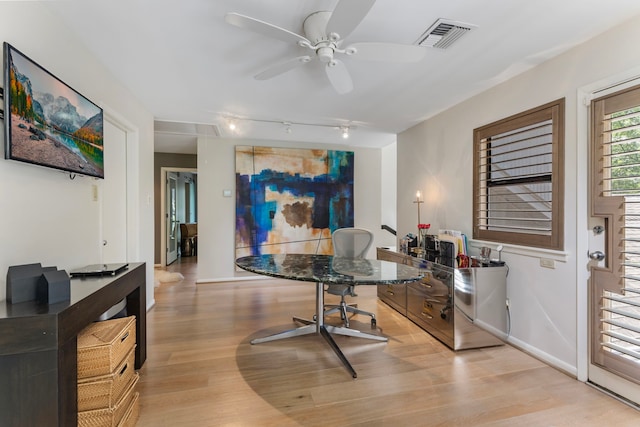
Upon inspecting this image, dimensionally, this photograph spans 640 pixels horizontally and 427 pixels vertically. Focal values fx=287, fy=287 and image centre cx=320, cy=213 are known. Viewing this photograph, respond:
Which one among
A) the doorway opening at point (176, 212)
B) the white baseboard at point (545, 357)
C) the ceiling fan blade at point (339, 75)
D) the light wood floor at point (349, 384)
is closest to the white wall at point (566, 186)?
the white baseboard at point (545, 357)

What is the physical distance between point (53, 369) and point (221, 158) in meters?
4.14

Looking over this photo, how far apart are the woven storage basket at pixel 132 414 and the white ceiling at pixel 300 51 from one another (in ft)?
7.70

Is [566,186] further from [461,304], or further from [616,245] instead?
[461,304]

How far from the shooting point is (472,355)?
97.7 inches

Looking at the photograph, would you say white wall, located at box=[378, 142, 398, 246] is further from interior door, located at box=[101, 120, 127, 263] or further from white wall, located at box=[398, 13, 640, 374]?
interior door, located at box=[101, 120, 127, 263]

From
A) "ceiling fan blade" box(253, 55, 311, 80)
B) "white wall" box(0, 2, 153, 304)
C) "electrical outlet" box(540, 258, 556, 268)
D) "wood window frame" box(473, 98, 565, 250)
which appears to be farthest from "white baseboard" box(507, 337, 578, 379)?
"white wall" box(0, 2, 153, 304)

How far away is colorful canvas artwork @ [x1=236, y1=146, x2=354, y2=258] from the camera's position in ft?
16.4

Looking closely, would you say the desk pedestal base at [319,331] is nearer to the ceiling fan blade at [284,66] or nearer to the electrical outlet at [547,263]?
the electrical outlet at [547,263]

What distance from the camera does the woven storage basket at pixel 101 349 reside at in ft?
4.72

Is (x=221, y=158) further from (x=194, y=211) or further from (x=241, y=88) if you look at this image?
(x=194, y=211)

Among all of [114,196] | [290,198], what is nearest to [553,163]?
[290,198]

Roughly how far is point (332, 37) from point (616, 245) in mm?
2299

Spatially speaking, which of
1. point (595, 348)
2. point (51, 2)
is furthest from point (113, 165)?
point (595, 348)

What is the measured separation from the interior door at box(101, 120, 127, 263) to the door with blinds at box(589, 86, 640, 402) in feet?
12.9
